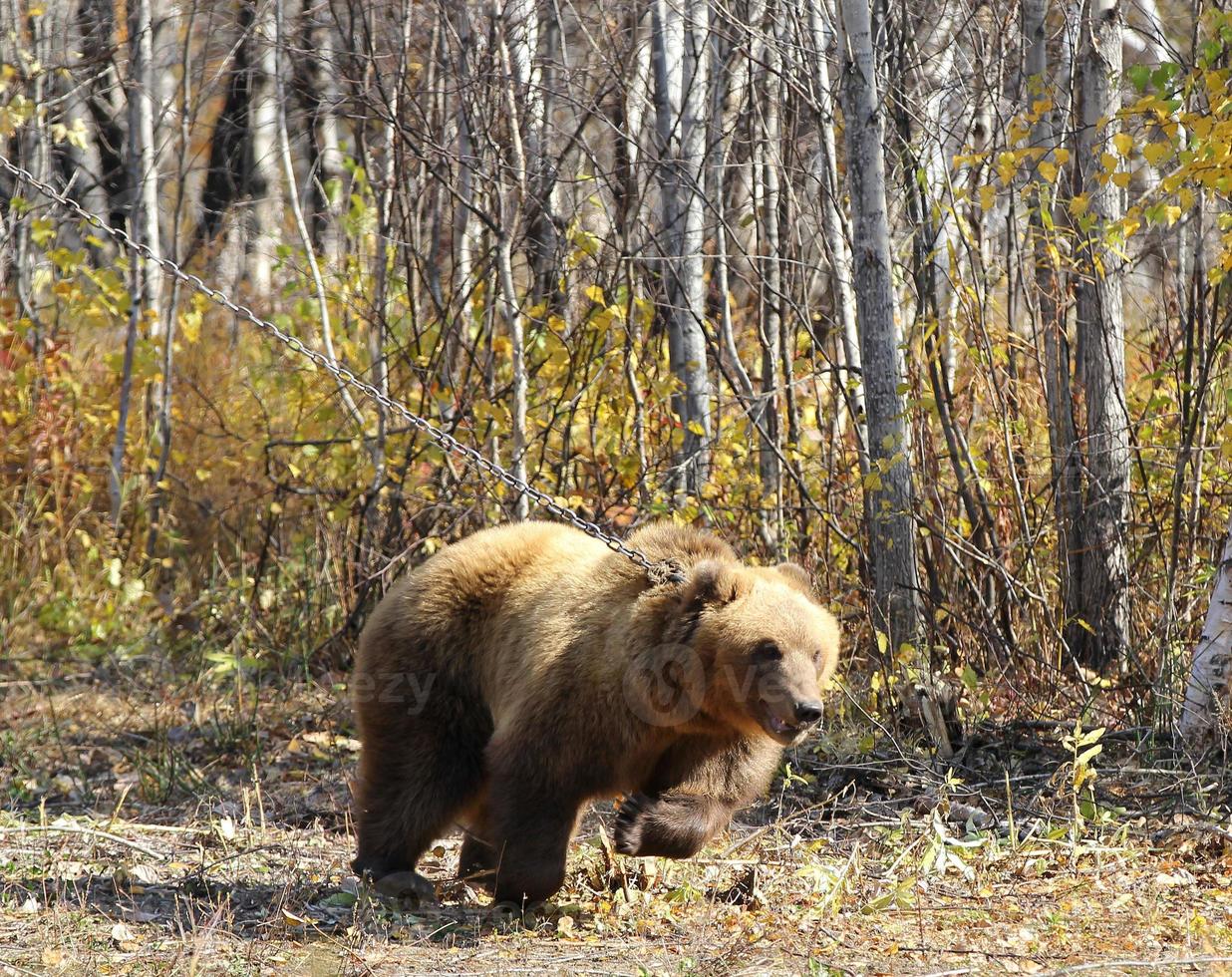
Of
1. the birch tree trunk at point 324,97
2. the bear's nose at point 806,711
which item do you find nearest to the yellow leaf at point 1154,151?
the bear's nose at point 806,711

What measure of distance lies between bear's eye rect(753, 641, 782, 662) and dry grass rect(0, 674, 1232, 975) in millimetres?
834

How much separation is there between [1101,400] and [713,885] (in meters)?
3.49

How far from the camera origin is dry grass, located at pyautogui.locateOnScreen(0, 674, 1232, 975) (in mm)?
4336

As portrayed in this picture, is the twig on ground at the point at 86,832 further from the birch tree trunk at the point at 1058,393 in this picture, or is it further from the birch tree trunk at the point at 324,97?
the birch tree trunk at the point at 1058,393

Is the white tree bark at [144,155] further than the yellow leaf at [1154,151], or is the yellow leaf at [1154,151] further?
the white tree bark at [144,155]

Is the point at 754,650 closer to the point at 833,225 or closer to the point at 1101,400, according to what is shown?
the point at 1101,400

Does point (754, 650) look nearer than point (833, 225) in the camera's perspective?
Yes

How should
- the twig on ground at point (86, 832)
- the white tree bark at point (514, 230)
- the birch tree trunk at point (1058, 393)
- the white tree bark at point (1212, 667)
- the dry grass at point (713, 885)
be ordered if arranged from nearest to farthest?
1. the dry grass at point (713, 885)
2. the twig on ground at point (86, 832)
3. the white tree bark at point (1212, 667)
4. the birch tree trunk at point (1058, 393)
5. the white tree bark at point (514, 230)

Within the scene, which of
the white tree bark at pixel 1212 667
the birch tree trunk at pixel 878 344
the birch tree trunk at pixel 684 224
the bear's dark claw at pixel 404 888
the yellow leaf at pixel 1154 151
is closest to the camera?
the bear's dark claw at pixel 404 888

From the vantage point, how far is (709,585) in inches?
190

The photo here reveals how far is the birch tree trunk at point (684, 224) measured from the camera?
7.93 metres

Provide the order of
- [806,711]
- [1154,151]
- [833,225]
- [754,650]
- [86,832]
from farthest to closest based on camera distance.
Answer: [833,225] < [86,832] < [1154,151] < [754,650] < [806,711]

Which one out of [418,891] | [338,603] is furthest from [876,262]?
[338,603]

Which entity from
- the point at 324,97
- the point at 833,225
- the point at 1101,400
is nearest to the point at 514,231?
the point at 324,97
